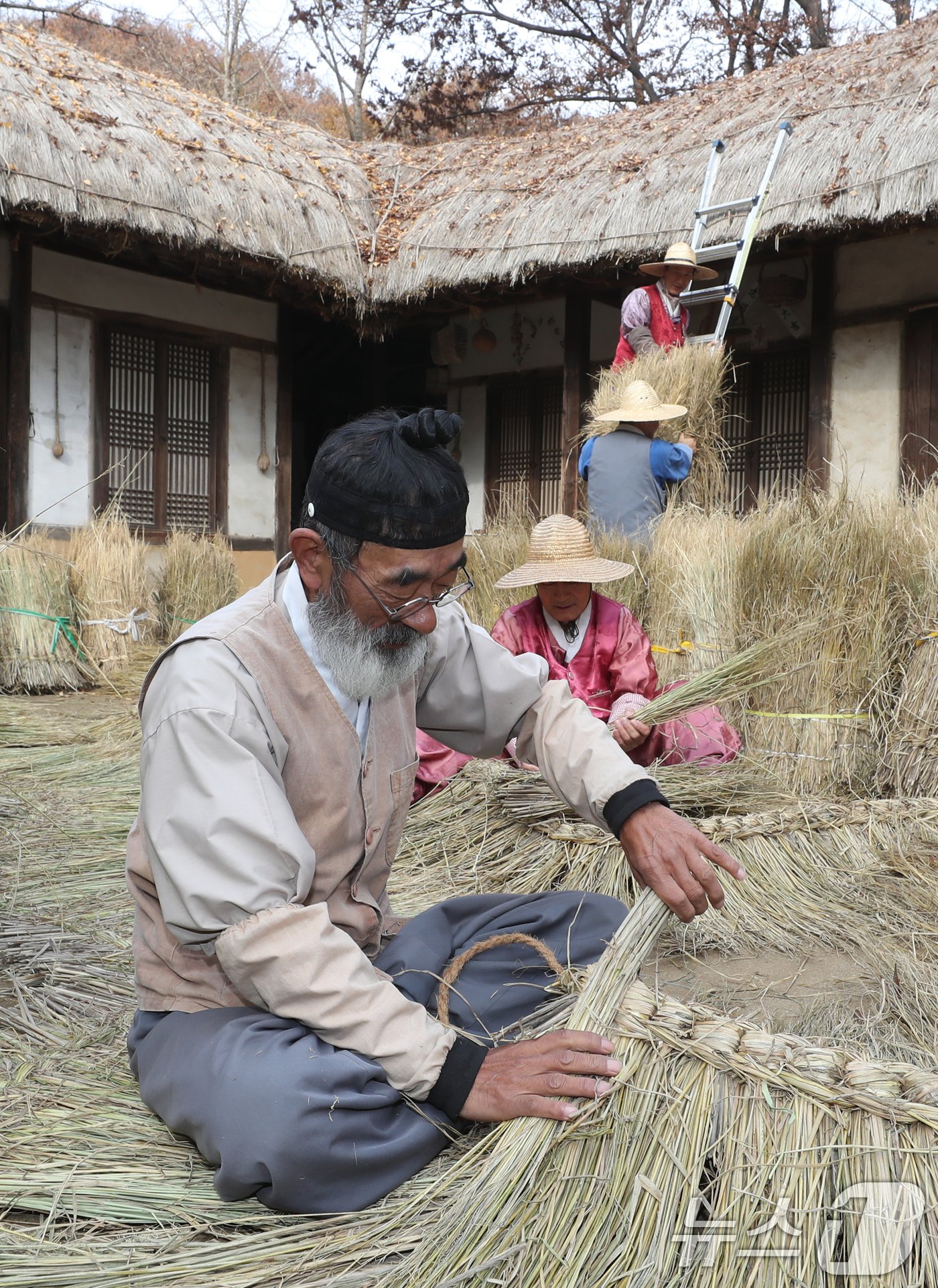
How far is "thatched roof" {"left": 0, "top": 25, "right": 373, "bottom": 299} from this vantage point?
6605mm

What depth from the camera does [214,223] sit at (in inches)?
285

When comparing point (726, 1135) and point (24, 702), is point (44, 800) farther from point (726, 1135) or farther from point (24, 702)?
point (726, 1135)

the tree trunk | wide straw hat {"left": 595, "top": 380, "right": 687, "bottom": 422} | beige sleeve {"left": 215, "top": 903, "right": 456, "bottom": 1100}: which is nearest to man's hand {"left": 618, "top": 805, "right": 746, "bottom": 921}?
beige sleeve {"left": 215, "top": 903, "right": 456, "bottom": 1100}

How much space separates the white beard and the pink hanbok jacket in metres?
1.68

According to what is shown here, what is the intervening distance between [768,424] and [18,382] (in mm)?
4894

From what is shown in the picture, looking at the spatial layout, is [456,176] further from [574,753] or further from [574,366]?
[574,753]

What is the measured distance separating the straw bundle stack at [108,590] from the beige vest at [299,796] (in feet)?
16.3

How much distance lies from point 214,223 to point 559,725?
622 centimetres

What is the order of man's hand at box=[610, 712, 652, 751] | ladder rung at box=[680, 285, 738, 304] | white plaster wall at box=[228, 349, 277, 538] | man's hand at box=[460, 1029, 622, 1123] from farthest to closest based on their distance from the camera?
white plaster wall at box=[228, 349, 277, 538], ladder rung at box=[680, 285, 738, 304], man's hand at box=[610, 712, 652, 751], man's hand at box=[460, 1029, 622, 1123]

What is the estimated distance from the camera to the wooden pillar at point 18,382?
23.5ft

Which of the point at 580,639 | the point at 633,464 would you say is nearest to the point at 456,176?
the point at 633,464

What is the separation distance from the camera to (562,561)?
3627 millimetres

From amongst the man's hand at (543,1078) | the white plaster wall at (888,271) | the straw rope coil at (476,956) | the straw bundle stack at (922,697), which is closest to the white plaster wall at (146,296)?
the white plaster wall at (888,271)

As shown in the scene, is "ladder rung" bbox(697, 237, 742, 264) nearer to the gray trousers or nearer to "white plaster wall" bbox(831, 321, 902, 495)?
"white plaster wall" bbox(831, 321, 902, 495)
